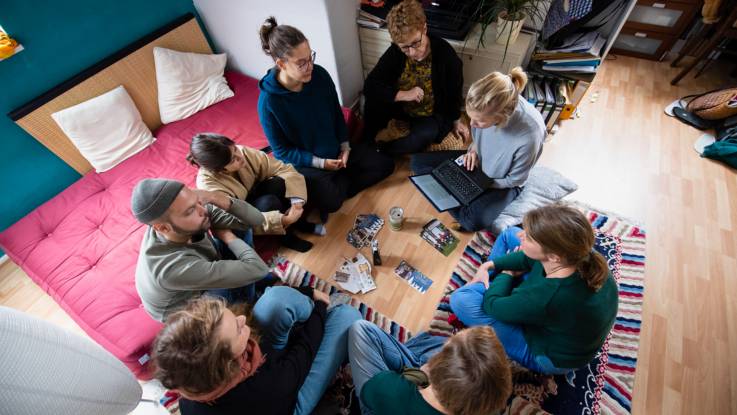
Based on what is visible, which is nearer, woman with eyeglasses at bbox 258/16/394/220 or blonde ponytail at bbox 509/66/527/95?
woman with eyeglasses at bbox 258/16/394/220

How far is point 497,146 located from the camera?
5.92ft

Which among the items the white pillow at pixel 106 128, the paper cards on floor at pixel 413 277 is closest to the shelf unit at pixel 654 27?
the paper cards on floor at pixel 413 277

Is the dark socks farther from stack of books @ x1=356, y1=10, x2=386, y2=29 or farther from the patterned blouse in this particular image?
stack of books @ x1=356, y1=10, x2=386, y2=29

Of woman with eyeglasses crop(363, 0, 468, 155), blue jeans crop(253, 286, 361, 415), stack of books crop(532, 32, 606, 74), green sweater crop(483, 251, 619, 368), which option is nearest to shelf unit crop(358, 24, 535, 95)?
stack of books crop(532, 32, 606, 74)

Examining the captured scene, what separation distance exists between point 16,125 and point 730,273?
4.34 m

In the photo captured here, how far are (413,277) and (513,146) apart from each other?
924 millimetres

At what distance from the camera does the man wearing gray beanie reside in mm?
1158

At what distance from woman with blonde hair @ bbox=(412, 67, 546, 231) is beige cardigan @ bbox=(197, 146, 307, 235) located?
0.84m

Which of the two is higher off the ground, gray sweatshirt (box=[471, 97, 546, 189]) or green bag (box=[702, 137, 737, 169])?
gray sweatshirt (box=[471, 97, 546, 189])

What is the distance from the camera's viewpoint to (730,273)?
6.32ft

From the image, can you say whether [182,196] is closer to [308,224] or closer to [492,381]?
[308,224]

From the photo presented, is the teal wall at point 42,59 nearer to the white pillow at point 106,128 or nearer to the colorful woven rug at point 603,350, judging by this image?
the white pillow at point 106,128

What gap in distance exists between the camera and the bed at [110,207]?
5.13 feet

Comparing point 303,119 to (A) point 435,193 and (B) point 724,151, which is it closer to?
(A) point 435,193
